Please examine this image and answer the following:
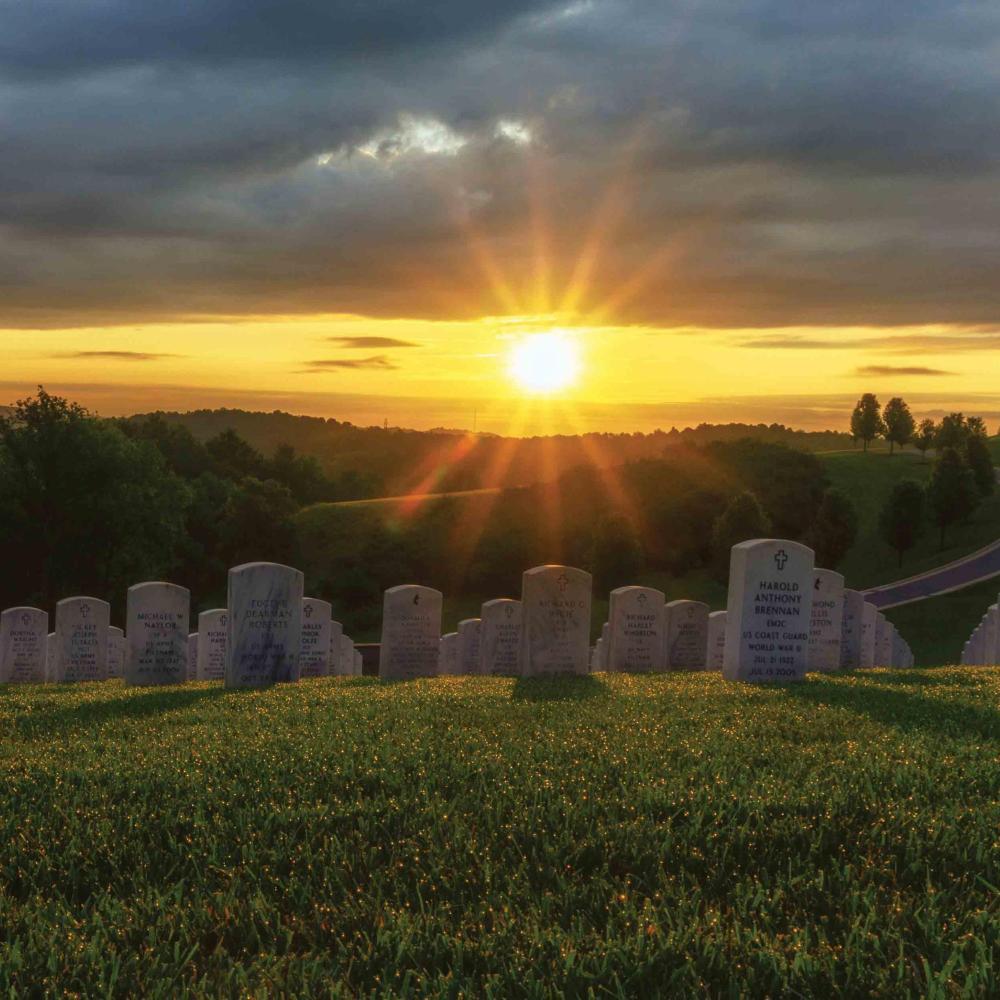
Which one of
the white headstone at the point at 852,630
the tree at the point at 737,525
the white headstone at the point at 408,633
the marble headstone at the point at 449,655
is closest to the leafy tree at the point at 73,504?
the marble headstone at the point at 449,655

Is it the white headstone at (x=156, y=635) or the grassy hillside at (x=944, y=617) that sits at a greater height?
the white headstone at (x=156, y=635)

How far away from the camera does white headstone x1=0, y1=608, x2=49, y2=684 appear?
85.3 feet

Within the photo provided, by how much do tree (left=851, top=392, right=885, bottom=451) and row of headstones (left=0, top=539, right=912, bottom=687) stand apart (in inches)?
4052

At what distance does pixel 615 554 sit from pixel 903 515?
800 inches

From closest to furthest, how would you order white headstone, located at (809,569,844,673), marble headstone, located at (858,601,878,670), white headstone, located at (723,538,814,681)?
white headstone, located at (723,538,814,681) < white headstone, located at (809,569,844,673) < marble headstone, located at (858,601,878,670)

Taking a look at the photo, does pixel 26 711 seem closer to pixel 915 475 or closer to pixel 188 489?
pixel 188 489

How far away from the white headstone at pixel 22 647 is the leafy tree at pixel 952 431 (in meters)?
96.1

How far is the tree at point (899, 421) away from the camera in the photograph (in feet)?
401

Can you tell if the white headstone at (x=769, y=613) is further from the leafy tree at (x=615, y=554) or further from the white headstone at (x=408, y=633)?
the leafy tree at (x=615, y=554)

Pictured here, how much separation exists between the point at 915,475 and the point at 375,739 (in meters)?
109

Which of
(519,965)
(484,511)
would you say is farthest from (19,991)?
(484,511)

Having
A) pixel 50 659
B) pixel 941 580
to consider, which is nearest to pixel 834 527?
pixel 941 580

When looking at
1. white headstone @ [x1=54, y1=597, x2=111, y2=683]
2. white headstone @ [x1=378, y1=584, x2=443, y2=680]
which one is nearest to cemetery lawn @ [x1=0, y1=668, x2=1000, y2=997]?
white headstone @ [x1=378, y1=584, x2=443, y2=680]

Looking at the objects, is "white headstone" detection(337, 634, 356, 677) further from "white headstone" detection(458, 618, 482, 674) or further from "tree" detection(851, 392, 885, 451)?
"tree" detection(851, 392, 885, 451)
